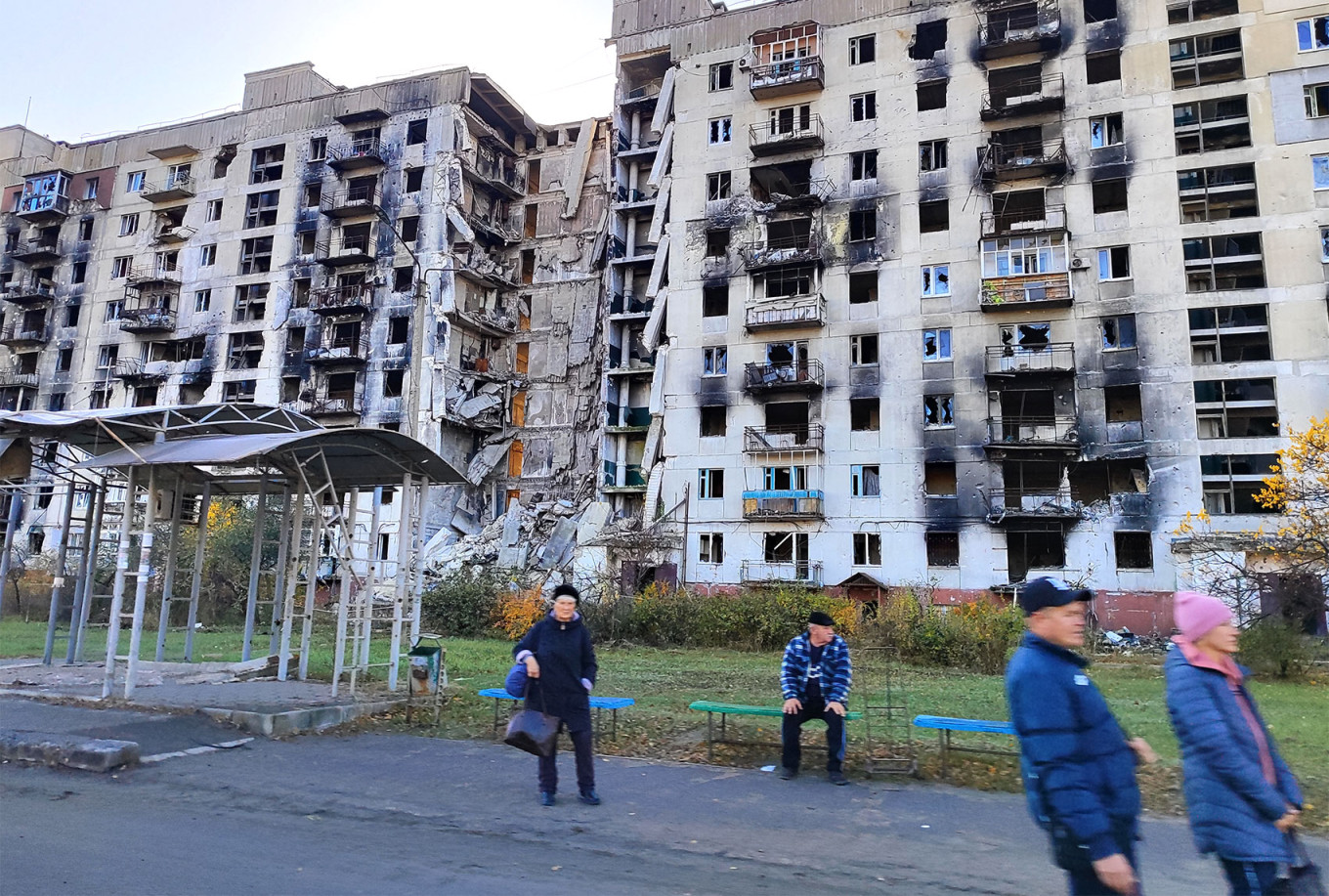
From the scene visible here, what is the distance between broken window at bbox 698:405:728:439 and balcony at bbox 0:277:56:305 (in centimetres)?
4794

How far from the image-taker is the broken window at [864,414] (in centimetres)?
3841


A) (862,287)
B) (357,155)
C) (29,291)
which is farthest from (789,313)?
(29,291)

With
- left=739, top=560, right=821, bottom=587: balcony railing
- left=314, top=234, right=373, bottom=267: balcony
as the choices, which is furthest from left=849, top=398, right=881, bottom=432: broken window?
left=314, top=234, right=373, bottom=267: balcony

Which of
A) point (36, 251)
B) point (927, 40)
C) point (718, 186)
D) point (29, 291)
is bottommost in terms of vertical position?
point (29, 291)

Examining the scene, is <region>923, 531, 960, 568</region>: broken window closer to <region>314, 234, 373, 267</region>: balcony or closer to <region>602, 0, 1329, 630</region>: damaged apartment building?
<region>602, 0, 1329, 630</region>: damaged apartment building

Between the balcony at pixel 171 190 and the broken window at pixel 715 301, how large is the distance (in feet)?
120

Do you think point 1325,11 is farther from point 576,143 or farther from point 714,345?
point 576,143

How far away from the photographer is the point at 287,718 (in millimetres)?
9992

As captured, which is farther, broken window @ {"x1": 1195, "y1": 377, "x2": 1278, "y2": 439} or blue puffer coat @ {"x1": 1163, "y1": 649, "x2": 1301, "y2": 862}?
broken window @ {"x1": 1195, "y1": 377, "x2": 1278, "y2": 439}

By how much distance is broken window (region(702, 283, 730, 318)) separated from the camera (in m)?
42.0

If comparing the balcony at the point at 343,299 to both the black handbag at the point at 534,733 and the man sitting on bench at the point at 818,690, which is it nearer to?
the man sitting on bench at the point at 818,690

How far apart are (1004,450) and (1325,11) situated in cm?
2248

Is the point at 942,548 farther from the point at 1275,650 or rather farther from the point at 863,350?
the point at 1275,650

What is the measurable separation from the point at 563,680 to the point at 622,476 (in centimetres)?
3947
